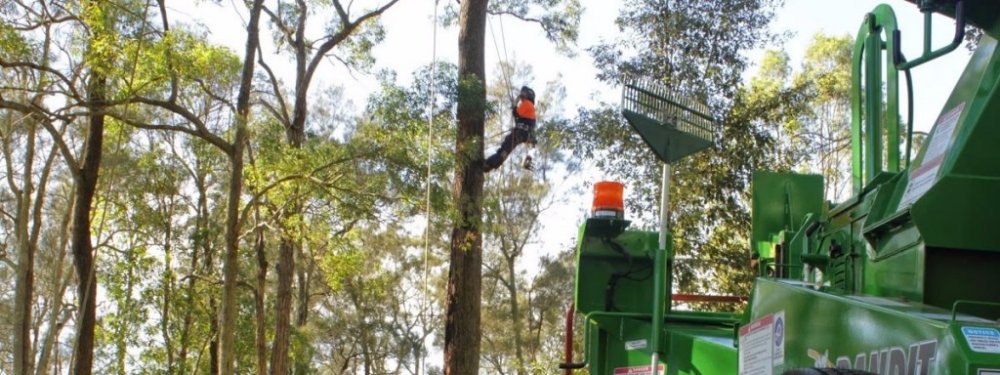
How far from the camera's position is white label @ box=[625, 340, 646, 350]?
463cm

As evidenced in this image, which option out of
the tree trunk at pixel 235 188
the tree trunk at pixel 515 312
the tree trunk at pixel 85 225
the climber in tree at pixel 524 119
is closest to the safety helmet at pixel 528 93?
the climber in tree at pixel 524 119

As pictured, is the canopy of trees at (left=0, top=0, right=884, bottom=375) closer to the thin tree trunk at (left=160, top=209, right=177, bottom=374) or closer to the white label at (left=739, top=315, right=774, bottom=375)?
the thin tree trunk at (left=160, top=209, right=177, bottom=374)

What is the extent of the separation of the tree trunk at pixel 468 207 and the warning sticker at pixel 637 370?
7.67m

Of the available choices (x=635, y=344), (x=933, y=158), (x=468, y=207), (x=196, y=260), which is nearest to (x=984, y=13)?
(x=933, y=158)

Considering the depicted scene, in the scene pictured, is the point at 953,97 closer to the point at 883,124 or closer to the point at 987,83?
the point at 987,83

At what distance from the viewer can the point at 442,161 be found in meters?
13.0

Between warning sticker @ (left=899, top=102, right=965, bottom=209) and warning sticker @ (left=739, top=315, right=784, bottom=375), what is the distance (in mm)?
466

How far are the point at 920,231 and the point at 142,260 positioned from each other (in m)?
23.7

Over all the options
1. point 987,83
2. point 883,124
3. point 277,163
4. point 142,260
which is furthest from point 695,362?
point 142,260

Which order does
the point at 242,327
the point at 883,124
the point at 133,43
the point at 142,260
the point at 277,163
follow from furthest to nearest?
the point at 242,327 → the point at 142,260 → the point at 277,163 → the point at 133,43 → the point at 883,124

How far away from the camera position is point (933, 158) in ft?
8.77

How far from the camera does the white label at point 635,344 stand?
463cm

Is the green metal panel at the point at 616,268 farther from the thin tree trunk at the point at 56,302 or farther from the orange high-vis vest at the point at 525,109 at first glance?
the thin tree trunk at the point at 56,302

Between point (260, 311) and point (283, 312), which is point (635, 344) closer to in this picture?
point (283, 312)
